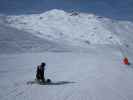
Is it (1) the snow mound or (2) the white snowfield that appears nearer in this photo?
(2) the white snowfield

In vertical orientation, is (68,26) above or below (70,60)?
above

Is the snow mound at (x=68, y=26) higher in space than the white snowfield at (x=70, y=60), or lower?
higher

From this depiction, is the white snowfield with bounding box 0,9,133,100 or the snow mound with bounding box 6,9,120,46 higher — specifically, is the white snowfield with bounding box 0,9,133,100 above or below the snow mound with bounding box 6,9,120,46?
below

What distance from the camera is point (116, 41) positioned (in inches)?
3233

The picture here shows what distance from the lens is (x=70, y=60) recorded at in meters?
31.6

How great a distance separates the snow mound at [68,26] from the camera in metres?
80.2

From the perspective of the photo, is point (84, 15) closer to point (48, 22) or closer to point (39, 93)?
point (48, 22)

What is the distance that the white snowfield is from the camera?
40.1 feet

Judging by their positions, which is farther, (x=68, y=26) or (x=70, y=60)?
(x=68, y=26)

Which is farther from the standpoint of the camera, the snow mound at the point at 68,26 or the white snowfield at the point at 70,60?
the snow mound at the point at 68,26

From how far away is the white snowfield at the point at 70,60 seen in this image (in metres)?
12.2

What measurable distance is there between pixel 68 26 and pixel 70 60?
6800cm

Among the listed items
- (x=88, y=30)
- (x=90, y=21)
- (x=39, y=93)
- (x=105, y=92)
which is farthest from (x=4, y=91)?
(x=90, y=21)

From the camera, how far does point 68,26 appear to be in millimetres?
98562
